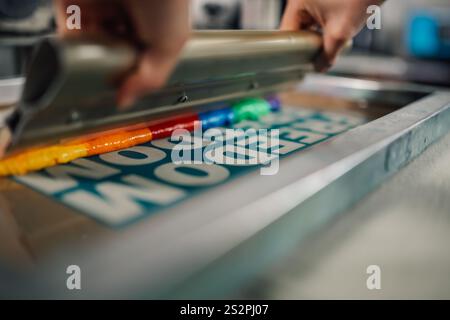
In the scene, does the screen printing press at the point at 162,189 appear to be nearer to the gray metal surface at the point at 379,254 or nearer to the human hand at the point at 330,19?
the gray metal surface at the point at 379,254

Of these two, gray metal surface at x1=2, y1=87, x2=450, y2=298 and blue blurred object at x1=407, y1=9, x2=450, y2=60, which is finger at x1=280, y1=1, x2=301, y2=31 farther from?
blue blurred object at x1=407, y1=9, x2=450, y2=60


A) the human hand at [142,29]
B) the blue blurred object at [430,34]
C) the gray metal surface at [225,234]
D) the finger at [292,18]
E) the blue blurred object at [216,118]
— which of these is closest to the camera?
the gray metal surface at [225,234]

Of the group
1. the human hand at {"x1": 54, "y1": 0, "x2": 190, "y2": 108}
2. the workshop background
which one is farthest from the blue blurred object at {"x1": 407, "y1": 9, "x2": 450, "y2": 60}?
the human hand at {"x1": 54, "y1": 0, "x2": 190, "y2": 108}

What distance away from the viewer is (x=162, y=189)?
760mm

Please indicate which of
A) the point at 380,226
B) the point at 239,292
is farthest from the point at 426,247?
the point at 239,292

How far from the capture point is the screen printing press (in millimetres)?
521

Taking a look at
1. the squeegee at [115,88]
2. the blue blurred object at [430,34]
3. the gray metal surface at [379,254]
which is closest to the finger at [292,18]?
the squeegee at [115,88]

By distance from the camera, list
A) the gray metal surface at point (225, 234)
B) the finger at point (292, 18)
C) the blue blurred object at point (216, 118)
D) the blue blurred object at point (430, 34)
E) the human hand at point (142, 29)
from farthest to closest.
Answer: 1. the blue blurred object at point (430, 34)
2. the finger at point (292, 18)
3. the blue blurred object at point (216, 118)
4. the human hand at point (142, 29)
5. the gray metal surface at point (225, 234)

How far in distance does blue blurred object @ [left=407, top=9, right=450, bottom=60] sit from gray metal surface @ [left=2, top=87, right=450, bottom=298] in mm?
2644

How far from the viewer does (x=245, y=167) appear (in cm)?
89

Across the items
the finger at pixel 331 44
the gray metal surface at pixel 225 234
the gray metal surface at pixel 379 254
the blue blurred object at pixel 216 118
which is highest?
the finger at pixel 331 44

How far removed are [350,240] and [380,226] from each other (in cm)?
8

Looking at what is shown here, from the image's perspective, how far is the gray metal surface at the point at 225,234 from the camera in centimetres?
50
